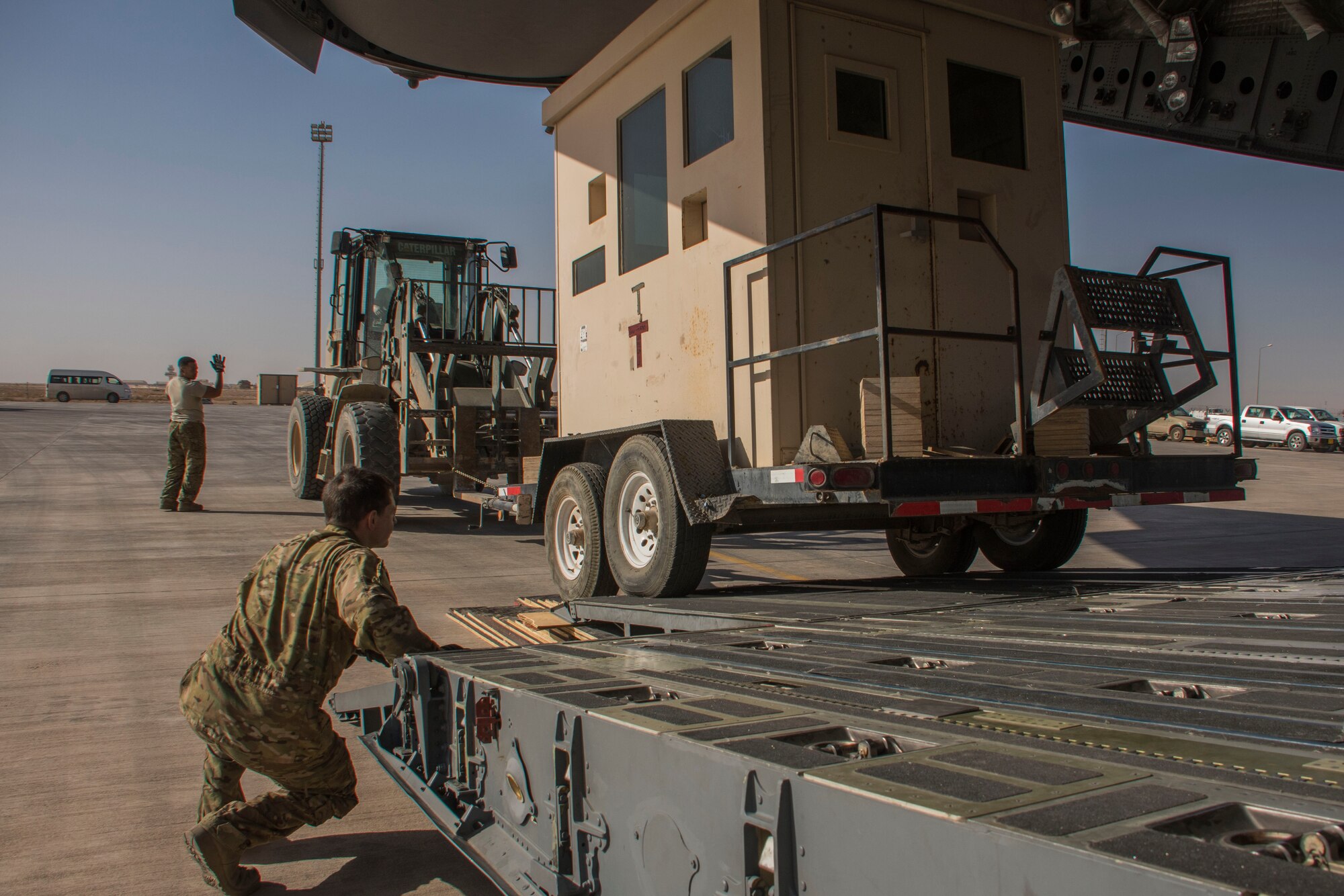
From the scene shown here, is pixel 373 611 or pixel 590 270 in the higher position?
pixel 590 270

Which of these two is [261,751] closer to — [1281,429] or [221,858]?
[221,858]

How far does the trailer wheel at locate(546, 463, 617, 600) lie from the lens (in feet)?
20.5

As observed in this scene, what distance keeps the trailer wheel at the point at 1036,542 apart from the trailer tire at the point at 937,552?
15 cm

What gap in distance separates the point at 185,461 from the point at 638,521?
8.93 metres

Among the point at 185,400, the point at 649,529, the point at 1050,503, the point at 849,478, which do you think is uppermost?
the point at 185,400

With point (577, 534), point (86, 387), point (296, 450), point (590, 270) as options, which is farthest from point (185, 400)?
point (86, 387)

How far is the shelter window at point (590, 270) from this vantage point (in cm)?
730

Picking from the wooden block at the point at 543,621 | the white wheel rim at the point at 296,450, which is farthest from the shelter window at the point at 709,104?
the white wheel rim at the point at 296,450

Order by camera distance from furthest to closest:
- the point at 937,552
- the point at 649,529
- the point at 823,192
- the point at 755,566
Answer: the point at 755,566 → the point at 937,552 → the point at 649,529 → the point at 823,192

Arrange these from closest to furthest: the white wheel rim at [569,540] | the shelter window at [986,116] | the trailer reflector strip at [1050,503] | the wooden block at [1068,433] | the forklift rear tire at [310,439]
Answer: the trailer reflector strip at [1050,503]
the wooden block at [1068,433]
the shelter window at [986,116]
the white wheel rim at [569,540]
the forklift rear tire at [310,439]

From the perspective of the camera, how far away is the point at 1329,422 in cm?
3406

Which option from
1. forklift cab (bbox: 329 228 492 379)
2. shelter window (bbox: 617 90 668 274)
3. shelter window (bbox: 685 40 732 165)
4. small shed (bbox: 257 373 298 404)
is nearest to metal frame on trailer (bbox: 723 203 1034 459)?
shelter window (bbox: 685 40 732 165)

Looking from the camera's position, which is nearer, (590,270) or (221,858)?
(221,858)

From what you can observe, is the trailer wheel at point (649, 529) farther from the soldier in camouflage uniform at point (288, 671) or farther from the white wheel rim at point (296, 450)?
the white wheel rim at point (296, 450)
